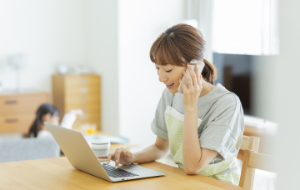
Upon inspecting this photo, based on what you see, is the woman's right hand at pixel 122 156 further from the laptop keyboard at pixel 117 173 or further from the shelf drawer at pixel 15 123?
the shelf drawer at pixel 15 123

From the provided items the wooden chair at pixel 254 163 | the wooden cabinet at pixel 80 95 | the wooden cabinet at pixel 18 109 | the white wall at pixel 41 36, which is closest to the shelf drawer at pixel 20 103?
the wooden cabinet at pixel 18 109

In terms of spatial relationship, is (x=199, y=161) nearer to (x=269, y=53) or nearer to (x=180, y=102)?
(x=180, y=102)

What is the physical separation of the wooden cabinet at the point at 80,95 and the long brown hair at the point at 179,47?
3.25 meters

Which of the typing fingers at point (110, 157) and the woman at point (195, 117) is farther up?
the woman at point (195, 117)

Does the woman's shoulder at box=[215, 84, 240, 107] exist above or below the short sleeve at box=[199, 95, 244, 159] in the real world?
above

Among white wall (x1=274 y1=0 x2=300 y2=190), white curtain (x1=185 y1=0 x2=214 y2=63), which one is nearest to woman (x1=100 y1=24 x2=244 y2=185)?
white wall (x1=274 y1=0 x2=300 y2=190)

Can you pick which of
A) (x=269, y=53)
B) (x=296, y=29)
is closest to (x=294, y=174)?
(x=296, y=29)

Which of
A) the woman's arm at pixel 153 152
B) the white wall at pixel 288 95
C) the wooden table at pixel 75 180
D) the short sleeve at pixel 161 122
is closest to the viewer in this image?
the white wall at pixel 288 95

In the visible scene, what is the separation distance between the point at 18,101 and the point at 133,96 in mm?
1335

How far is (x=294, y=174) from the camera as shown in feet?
1.40

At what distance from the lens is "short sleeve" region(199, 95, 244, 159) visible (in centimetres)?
146

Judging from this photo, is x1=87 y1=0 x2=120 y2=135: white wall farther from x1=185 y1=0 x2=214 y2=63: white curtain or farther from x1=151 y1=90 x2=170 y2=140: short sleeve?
x1=151 y1=90 x2=170 y2=140: short sleeve

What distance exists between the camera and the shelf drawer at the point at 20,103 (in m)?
4.34

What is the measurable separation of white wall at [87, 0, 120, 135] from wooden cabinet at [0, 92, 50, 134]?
75cm
